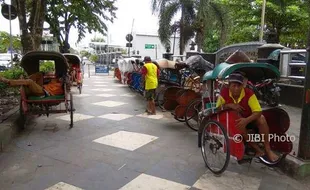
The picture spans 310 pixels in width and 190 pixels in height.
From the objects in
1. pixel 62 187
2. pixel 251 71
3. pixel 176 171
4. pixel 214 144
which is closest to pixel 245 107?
pixel 214 144

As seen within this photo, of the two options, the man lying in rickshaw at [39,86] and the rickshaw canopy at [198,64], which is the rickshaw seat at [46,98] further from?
the rickshaw canopy at [198,64]

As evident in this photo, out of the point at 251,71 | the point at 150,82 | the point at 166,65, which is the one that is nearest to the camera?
the point at 251,71

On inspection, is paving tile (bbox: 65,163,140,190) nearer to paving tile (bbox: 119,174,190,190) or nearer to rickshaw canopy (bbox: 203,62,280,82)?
paving tile (bbox: 119,174,190,190)

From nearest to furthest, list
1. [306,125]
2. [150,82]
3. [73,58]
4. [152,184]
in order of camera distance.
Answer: [152,184], [306,125], [150,82], [73,58]

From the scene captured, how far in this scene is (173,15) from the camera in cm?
1759

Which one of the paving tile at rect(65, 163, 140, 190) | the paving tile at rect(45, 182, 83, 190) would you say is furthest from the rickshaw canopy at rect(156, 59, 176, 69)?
the paving tile at rect(45, 182, 83, 190)

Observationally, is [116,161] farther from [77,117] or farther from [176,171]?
[77,117]

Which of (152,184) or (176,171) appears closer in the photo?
(152,184)

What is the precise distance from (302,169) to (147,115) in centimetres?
469

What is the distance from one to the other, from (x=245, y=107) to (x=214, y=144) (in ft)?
2.26

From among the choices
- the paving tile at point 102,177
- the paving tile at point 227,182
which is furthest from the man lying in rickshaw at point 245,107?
the paving tile at point 102,177

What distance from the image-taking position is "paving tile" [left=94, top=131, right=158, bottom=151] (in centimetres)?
531

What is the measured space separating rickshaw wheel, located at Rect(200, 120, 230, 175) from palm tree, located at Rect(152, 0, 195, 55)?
46.0 feet

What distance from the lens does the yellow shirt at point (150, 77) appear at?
8.19 metres
